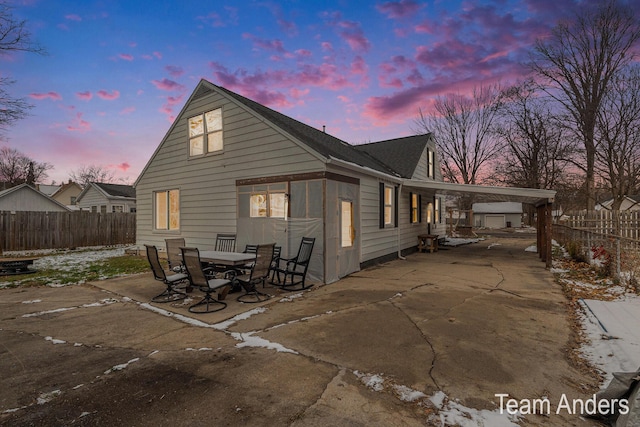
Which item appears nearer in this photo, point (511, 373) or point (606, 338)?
point (511, 373)

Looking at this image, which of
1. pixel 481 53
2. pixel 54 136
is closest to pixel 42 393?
pixel 481 53

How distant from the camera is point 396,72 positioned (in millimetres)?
13820

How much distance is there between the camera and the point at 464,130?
1277 inches

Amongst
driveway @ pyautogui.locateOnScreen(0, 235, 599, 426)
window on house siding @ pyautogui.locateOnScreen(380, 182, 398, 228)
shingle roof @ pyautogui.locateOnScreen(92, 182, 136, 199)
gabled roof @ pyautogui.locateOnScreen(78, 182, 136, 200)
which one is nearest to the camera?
driveway @ pyautogui.locateOnScreen(0, 235, 599, 426)

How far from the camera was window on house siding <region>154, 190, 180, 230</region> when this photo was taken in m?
11.0

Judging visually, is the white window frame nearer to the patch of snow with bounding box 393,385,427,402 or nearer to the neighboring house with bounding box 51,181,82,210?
the patch of snow with bounding box 393,385,427,402

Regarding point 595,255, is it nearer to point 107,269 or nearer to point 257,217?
point 257,217

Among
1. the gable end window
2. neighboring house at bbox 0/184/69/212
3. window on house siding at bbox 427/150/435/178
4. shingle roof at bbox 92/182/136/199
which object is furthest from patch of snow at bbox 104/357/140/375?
neighboring house at bbox 0/184/69/212

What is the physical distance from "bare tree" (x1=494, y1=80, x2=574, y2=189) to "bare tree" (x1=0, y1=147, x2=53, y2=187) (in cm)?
6577

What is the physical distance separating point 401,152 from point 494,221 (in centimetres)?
3918

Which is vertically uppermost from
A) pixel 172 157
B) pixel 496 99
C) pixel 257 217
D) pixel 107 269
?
pixel 496 99

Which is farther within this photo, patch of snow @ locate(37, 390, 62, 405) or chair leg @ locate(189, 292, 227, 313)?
chair leg @ locate(189, 292, 227, 313)

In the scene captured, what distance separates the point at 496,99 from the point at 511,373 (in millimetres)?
34244

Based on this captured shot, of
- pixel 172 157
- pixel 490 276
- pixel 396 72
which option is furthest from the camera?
pixel 396 72
